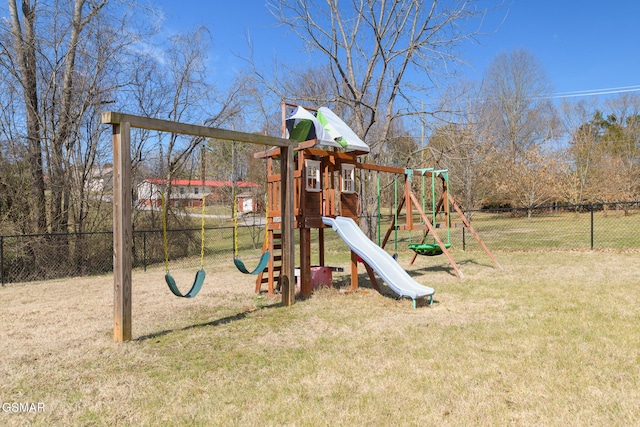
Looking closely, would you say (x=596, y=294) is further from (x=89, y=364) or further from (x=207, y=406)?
(x=89, y=364)

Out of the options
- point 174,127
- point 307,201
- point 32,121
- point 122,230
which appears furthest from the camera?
point 32,121

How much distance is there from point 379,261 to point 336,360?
118 inches

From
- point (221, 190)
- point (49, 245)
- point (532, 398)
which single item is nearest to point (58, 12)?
point (49, 245)

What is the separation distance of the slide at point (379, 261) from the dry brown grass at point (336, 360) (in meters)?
0.30

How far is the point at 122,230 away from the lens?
4.38 meters

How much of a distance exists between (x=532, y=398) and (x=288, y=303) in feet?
12.2

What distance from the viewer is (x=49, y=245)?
995 cm

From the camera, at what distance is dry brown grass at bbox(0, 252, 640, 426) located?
2791 millimetres

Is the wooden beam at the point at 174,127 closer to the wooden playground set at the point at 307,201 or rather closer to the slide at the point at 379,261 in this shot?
the wooden playground set at the point at 307,201

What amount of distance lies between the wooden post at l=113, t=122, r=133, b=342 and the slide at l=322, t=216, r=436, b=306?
10.7 ft

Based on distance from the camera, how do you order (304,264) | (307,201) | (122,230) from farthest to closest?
1. (307,201)
2. (304,264)
3. (122,230)

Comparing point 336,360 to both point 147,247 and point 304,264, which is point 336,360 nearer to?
point 304,264

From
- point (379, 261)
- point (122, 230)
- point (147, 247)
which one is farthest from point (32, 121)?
point (379, 261)

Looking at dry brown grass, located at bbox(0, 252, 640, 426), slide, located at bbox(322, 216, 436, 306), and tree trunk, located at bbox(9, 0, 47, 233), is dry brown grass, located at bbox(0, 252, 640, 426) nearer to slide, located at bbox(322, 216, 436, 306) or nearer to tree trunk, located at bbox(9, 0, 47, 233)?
slide, located at bbox(322, 216, 436, 306)
